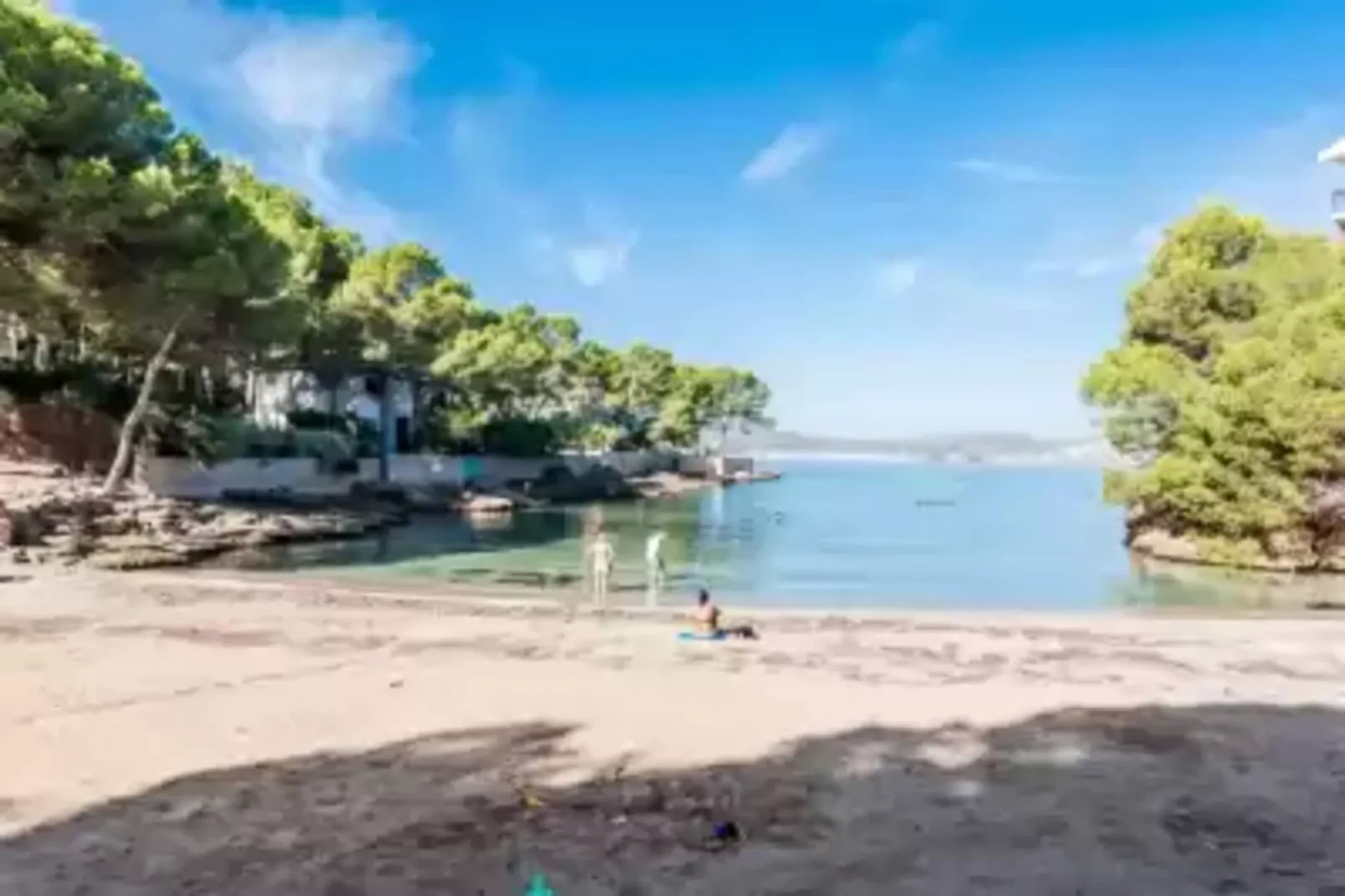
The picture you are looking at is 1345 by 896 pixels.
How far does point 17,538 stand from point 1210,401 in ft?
92.9

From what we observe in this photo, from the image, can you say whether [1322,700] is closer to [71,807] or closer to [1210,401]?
[71,807]

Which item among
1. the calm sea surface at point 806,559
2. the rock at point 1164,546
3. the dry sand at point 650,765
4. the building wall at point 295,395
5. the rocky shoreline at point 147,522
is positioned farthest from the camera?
the building wall at point 295,395

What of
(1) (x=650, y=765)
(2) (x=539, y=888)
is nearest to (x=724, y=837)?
(2) (x=539, y=888)

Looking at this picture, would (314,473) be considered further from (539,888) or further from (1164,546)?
(539,888)

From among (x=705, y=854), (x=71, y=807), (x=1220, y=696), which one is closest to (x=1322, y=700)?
(x=1220, y=696)

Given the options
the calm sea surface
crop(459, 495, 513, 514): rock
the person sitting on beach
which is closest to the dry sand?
the person sitting on beach

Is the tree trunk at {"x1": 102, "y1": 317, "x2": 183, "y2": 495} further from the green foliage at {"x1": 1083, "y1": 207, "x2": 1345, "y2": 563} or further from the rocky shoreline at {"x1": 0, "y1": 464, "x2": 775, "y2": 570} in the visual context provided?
the green foliage at {"x1": 1083, "y1": 207, "x2": 1345, "y2": 563}

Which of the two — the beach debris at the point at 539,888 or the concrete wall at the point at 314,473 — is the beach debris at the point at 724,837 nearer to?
the beach debris at the point at 539,888

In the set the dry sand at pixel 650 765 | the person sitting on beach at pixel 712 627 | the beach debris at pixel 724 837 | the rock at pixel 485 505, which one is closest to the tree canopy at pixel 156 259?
the rock at pixel 485 505

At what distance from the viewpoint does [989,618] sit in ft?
64.1

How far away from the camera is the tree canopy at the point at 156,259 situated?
23781 millimetres

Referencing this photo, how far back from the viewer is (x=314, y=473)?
48.0m

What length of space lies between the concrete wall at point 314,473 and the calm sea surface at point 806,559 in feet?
16.7

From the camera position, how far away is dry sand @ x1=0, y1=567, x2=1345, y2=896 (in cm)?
614
